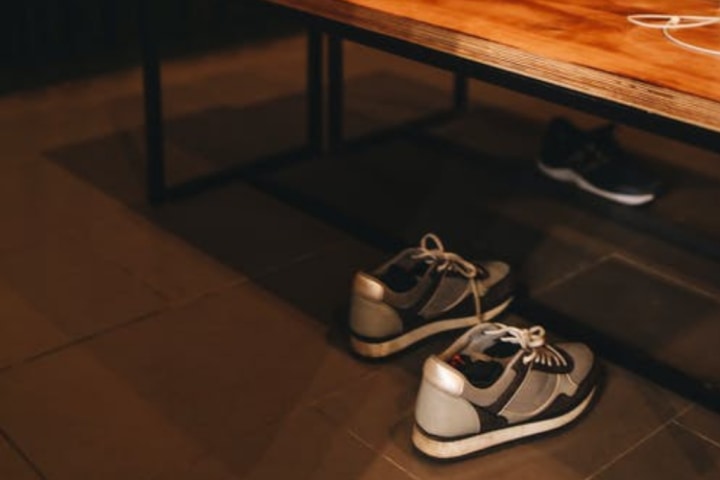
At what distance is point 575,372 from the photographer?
1.52 meters

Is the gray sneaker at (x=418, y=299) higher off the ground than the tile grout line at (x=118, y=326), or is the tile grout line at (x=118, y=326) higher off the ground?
the gray sneaker at (x=418, y=299)

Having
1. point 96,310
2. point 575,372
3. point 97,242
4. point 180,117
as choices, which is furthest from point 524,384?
point 180,117

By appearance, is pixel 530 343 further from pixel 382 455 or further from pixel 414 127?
pixel 414 127

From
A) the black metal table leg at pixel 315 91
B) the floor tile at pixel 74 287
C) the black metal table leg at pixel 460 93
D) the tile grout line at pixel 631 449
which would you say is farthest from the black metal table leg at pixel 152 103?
the tile grout line at pixel 631 449

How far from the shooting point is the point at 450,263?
1.67 meters

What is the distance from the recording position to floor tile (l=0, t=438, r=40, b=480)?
1.36 metres

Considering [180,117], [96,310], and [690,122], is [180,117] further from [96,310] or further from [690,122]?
[690,122]

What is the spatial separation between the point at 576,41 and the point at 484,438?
57 cm

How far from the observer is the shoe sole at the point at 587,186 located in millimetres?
2172

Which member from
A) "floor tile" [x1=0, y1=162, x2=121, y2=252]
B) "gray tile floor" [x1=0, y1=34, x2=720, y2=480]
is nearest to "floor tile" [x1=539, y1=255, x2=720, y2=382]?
"gray tile floor" [x1=0, y1=34, x2=720, y2=480]

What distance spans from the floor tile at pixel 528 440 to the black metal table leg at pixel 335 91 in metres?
0.97

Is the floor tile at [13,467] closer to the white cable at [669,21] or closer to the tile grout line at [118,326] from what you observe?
the tile grout line at [118,326]

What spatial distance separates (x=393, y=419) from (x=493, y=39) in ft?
1.92

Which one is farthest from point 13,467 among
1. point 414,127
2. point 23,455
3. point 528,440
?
point 414,127
